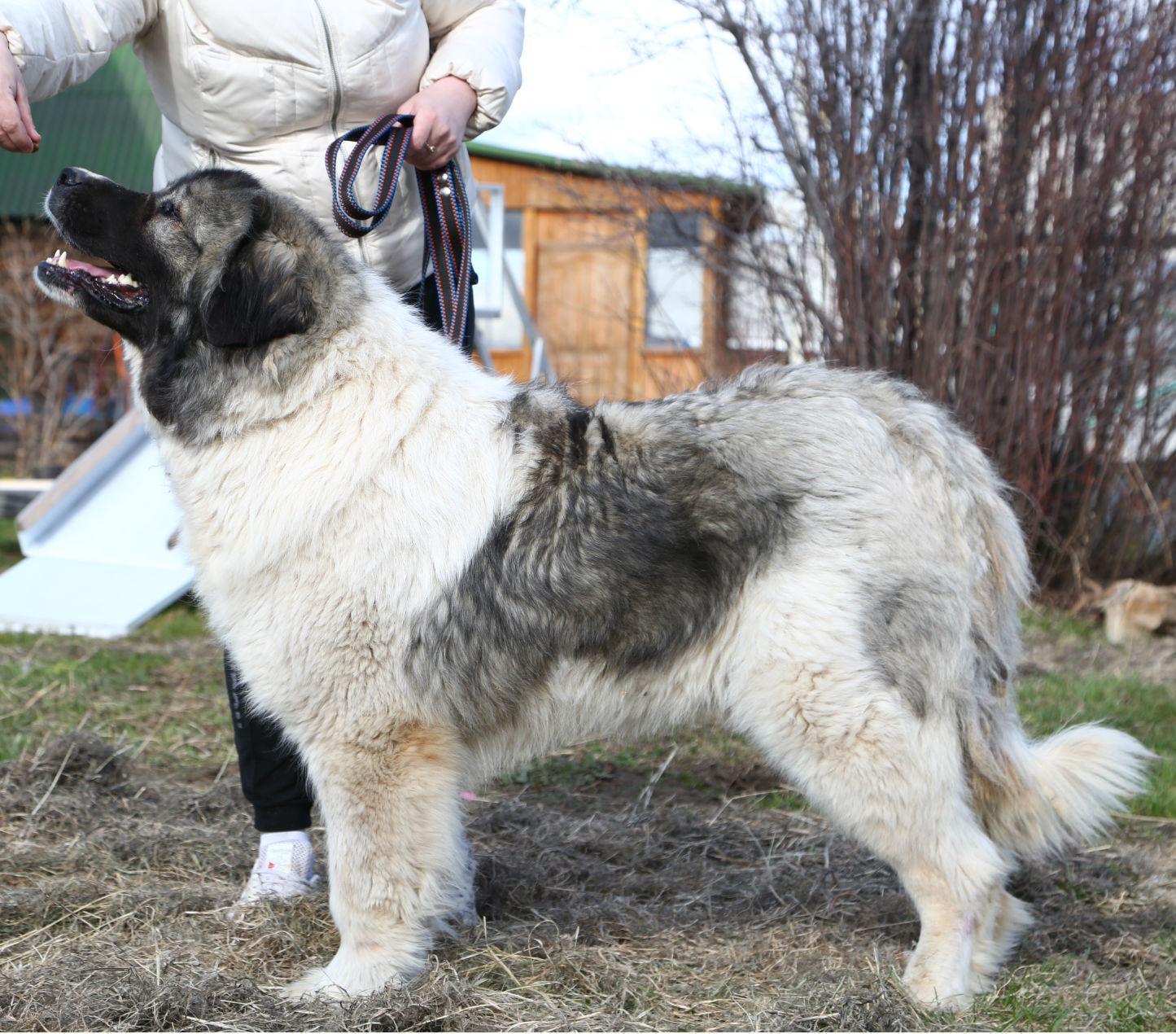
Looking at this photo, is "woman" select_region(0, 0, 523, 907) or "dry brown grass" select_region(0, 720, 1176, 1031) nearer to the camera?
"dry brown grass" select_region(0, 720, 1176, 1031)

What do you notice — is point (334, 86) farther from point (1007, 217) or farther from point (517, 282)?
point (517, 282)

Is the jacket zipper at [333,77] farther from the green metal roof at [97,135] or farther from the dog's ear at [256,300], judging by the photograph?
the green metal roof at [97,135]

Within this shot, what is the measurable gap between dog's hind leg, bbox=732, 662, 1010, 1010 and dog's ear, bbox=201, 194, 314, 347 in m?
1.29

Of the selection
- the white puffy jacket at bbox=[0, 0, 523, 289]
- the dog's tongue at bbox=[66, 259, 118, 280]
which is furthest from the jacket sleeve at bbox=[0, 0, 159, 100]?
the dog's tongue at bbox=[66, 259, 118, 280]

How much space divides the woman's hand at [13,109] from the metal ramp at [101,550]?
12.0 feet

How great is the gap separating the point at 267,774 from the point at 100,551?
466 centimetres

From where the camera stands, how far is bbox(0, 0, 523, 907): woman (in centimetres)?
282

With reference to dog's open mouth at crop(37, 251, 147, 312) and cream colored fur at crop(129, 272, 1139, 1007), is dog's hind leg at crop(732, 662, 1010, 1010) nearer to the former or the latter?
cream colored fur at crop(129, 272, 1139, 1007)

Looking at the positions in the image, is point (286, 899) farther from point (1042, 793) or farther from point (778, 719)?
point (1042, 793)

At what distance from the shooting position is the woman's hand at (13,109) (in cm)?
246

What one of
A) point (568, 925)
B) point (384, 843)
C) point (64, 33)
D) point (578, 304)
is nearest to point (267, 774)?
point (384, 843)

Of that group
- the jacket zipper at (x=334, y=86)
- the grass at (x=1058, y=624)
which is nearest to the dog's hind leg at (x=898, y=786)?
the jacket zipper at (x=334, y=86)

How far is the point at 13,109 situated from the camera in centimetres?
246

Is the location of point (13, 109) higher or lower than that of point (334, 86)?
lower
